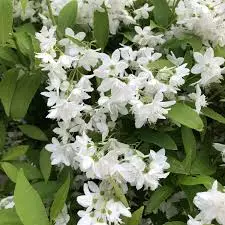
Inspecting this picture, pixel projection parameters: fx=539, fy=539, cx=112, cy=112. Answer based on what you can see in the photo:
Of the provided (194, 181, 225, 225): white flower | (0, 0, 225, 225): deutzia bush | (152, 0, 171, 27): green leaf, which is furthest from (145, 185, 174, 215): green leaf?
(152, 0, 171, 27): green leaf

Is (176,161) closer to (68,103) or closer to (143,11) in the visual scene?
(68,103)

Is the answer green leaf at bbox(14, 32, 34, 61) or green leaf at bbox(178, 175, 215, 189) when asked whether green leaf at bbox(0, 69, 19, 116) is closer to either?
green leaf at bbox(14, 32, 34, 61)

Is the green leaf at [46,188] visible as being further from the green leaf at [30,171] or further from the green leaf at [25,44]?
the green leaf at [25,44]

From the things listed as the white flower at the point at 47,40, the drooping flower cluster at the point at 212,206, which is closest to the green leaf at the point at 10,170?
the white flower at the point at 47,40

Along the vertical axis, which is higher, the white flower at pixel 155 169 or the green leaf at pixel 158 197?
the white flower at pixel 155 169

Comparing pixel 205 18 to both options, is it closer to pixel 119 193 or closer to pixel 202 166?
pixel 202 166

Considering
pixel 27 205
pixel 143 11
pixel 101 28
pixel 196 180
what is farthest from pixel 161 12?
pixel 27 205
